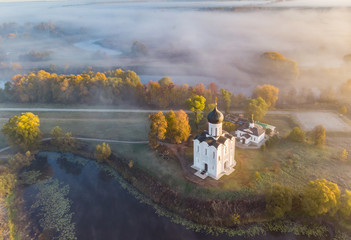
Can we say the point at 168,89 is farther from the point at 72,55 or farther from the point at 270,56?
the point at 72,55

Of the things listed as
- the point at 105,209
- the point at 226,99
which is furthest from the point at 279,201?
the point at 226,99

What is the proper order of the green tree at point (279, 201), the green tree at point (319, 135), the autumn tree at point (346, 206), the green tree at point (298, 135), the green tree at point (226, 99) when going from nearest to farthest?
the autumn tree at point (346, 206) → the green tree at point (279, 201) → the green tree at point (319, 135) → the green tree at point (298, 135) → the green tree at point (226, 99)

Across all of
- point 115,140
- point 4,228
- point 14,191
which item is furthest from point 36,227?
point 115,140

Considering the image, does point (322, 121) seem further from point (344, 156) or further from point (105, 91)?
point (105, 91)

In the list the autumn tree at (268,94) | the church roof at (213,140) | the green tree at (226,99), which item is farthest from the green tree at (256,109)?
the church roof at (213,140)

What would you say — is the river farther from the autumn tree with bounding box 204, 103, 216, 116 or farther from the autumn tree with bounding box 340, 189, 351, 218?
the autumn tree with bounding box 204, 103, 216, 116

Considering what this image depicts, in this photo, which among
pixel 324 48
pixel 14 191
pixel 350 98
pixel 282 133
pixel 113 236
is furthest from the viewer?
pixel 324 48

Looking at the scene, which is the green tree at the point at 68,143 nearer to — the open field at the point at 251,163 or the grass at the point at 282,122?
the open field at the point at 251,163
